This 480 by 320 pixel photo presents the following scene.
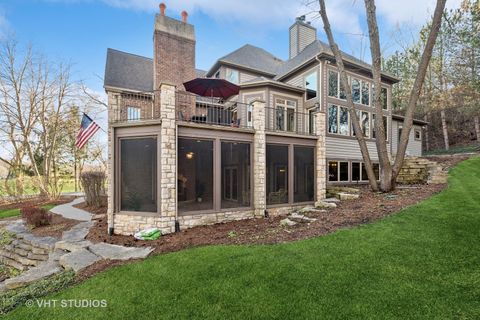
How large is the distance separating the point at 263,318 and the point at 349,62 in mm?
12470

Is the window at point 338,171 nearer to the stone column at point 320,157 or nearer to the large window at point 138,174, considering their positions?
the stone column at point 320,157

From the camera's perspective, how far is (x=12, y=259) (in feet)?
21.4

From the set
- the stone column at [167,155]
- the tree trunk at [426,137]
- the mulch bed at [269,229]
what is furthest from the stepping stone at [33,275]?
the tree trunk at [426,137]

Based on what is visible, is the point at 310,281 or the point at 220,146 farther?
the point at 220,146

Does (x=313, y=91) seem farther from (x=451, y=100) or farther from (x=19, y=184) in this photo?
(x=19, y=184)

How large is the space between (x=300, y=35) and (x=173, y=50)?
28.9 ft

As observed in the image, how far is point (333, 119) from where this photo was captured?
11852 millimetres

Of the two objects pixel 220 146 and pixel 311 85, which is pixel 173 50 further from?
pixel 220 146

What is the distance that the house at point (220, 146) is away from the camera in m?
6.22

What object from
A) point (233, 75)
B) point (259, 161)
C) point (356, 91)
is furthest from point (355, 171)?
point (233, 75)

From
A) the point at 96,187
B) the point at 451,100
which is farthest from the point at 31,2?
the point at 451,100

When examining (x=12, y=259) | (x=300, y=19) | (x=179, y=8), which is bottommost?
(x=12, y=259)

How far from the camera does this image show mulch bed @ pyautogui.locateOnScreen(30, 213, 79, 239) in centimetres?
701

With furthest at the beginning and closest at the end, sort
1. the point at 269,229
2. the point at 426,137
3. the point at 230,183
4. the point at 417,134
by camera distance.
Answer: the point at 426,137 → the point at 417,134 → the point at 230,183 → the point at 269,229
